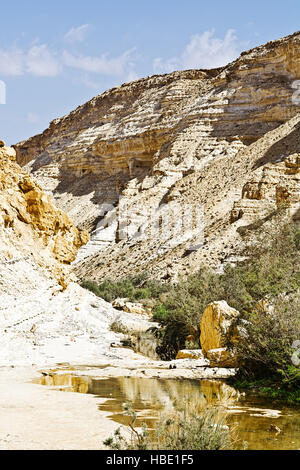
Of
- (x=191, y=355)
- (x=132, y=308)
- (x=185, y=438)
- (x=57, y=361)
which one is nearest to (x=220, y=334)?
(x=191, y=355)

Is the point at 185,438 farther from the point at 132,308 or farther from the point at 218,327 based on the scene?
the point at 132,308

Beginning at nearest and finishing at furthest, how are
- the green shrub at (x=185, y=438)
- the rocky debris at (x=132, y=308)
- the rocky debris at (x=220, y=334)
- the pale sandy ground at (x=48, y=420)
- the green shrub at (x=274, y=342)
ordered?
the green shrub at (x=185, y=438) → the pale sandy ground at (x=48, y=420) → the green shrub at (x=274, y=342) → the rocky debris at (x=220, y=334) → the rocky debris at (x=132, y=308)

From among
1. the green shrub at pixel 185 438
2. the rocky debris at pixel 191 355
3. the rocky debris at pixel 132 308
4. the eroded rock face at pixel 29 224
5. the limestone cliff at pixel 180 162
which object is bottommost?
the green shrub at pixel 185 438

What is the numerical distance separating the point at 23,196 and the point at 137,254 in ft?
78.8

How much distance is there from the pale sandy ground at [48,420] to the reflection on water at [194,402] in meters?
0.31

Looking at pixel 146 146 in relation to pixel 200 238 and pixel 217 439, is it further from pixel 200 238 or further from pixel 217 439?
pixel 217 439

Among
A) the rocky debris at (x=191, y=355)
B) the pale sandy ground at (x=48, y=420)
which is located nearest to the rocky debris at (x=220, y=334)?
the rocky debris at (x=191, y=355)

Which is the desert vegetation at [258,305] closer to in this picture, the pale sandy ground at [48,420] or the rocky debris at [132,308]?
the rocky debris at [132,308]

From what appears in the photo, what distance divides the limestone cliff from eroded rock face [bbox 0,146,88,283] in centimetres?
1311

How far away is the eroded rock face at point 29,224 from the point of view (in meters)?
15.3

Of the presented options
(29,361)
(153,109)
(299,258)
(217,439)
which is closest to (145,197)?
(153,109)

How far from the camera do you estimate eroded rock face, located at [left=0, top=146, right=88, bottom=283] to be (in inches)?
602

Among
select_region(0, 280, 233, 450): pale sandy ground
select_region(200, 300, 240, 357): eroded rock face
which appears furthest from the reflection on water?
select_region(200, 300, 240, 357): eroded rock face
